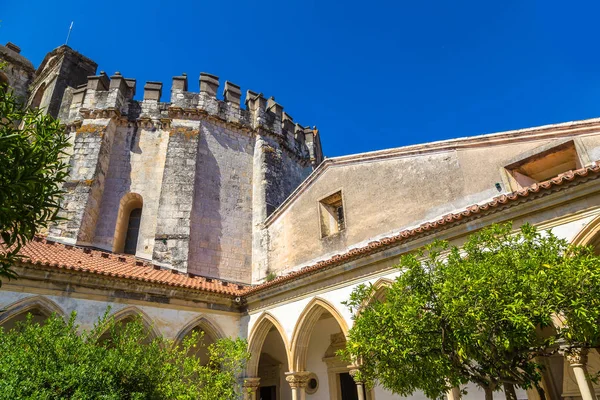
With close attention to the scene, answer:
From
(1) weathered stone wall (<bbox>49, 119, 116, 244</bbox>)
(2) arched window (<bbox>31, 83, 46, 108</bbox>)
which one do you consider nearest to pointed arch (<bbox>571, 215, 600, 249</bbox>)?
(1) weathered stone wall (<bbox>49, 119, 116, 244</bbox>)

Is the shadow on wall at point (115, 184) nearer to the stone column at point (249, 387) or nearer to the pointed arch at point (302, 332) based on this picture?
the stone column at point (249, 387)

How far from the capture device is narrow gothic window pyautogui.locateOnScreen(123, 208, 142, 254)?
1441 cm

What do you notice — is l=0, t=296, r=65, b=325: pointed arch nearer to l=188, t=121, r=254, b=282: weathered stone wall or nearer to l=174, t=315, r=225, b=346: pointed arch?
l=174, t=315, r=225, b=346: pointed arch

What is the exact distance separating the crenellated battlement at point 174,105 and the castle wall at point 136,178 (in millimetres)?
660

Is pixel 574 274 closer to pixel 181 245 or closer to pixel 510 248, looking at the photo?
pixel 510 248

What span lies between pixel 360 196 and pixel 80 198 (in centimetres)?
926

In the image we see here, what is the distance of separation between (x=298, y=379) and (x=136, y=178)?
9.50m

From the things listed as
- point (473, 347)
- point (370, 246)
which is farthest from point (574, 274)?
point (370, 246)

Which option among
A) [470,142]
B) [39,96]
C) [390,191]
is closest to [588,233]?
[470,142]

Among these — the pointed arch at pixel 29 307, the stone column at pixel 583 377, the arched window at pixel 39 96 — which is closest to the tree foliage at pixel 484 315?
the stone column at pixel 583 377

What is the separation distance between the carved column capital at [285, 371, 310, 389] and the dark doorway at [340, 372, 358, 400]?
210 centimetres

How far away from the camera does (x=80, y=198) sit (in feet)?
43.2

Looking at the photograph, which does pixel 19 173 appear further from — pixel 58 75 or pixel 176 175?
pixel 58 75

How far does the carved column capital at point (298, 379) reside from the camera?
9.95 metres
